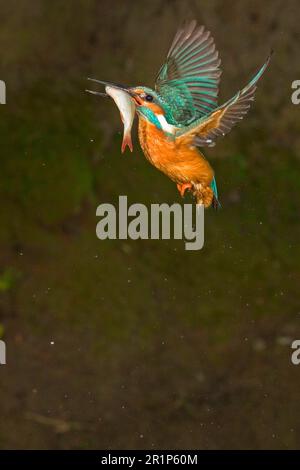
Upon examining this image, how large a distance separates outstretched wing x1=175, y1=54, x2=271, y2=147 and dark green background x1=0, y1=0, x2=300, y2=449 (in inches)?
24.7

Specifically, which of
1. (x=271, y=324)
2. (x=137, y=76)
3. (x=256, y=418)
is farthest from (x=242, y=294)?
(x=137, y=76)

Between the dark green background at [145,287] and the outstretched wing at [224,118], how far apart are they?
63cm

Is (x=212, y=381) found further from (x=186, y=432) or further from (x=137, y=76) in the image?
(x=137, y=76)

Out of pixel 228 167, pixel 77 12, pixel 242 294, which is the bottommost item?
pixel 242 294

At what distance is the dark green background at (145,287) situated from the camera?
2566 millimetres

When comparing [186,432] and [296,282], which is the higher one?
[296,282]

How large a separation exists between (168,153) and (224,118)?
0.63 ft

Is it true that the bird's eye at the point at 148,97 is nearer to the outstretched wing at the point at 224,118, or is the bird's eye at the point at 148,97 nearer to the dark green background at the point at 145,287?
the outstretched wing at the point at 224,118

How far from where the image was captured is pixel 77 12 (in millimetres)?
2529

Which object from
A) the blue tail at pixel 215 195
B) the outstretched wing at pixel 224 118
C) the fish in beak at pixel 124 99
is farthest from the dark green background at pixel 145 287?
the outstretched wing at pixel 224 118

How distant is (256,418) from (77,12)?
131 centimetres

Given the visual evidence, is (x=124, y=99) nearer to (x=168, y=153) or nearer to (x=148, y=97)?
(x=148, y=97)

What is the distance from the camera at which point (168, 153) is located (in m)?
2.03
